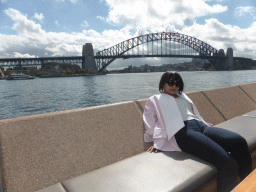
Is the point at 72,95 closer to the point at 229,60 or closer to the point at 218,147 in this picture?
the point at 218,147

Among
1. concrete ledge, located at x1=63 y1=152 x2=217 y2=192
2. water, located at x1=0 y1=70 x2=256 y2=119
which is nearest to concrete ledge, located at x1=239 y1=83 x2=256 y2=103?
concrete ledge, located at x1=63 y1=152 x2=217 y2=192

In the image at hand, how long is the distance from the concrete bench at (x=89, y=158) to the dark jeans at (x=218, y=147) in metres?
0.06

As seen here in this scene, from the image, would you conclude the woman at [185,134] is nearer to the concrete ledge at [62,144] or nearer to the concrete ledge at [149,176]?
the concrete ledge at [149,176]

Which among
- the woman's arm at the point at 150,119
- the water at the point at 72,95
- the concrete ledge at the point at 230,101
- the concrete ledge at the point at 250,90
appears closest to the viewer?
the woman's arm at the point at 150,119

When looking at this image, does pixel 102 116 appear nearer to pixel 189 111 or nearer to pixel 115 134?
pixel 115 134

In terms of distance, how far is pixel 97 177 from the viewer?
1.17 m

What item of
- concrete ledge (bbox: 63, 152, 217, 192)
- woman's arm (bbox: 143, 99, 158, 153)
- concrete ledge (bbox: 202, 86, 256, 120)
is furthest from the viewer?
concrete ledge (bbox: 202, 86, 256, 120)

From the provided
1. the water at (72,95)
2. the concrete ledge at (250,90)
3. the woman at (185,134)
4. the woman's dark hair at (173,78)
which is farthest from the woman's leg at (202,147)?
the water at (72,95)

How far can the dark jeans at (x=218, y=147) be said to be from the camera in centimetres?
134

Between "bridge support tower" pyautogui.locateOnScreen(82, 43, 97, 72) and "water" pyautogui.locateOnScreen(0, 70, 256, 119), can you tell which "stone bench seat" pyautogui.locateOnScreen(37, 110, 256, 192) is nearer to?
"water" pyautogui.locateOnScreen(0, 70, 256, 119)

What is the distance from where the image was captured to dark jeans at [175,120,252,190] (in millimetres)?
1339

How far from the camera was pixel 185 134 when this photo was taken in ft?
4.92

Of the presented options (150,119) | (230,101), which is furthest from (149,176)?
(230,101)

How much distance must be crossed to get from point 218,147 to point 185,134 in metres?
0.24
